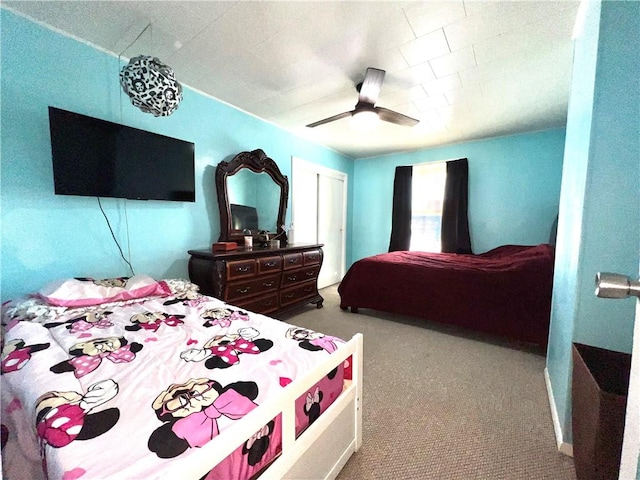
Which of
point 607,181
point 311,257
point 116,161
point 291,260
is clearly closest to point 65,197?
point 116,161

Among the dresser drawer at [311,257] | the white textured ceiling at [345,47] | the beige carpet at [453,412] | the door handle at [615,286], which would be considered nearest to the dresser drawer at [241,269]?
the dresser drawer at [311,257]

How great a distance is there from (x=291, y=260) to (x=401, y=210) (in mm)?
2534

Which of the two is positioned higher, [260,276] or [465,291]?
[260,276]

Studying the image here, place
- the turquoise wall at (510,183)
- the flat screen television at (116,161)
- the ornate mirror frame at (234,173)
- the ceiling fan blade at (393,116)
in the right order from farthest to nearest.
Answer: the turquoise wall at (510,183) < the ornate mirror frame at (234,173) < the ceiling fan blade at (393,116) < the flat screen television at (116,161)

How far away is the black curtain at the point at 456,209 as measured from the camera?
3.96 m

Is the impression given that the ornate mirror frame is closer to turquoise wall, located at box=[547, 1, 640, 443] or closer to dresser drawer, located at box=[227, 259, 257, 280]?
dresser drawer, located at box=[227, 259, 257, 280]

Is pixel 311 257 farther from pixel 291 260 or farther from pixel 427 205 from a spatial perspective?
pixel 427 205

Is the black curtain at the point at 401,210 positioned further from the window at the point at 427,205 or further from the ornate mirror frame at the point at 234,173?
the ornate mirror frame at the point at 234,173

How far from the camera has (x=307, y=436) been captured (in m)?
0.92

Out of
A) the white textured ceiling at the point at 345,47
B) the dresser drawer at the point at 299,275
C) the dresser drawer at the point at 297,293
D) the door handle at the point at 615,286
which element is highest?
the white textured ceiling at the point at 345,47

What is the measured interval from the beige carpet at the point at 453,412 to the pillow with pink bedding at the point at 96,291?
160 cm

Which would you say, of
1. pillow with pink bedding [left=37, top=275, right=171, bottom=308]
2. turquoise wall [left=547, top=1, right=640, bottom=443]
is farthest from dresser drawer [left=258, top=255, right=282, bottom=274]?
turquoise wall [left=547, top=1, right=640, bottom=443]

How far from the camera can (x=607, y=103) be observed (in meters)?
1.10

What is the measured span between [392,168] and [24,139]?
4.46 meters
